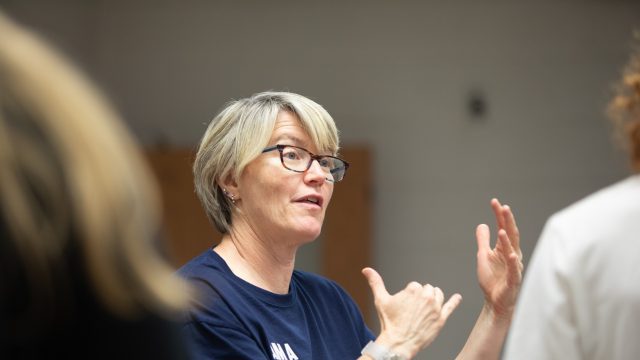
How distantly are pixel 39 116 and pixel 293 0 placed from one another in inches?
180

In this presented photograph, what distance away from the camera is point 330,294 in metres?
2.14

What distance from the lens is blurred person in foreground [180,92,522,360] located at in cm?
185

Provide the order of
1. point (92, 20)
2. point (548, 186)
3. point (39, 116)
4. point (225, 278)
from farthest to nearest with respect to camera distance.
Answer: point (92, 20), point (548, 186), point (225, 278), point (39, 116)

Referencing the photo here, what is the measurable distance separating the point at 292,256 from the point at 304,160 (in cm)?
24

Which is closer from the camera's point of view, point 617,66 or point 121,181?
point 121,181

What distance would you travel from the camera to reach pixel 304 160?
207cm

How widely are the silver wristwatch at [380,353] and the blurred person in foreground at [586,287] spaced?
561mm

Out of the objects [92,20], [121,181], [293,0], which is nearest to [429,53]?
[293,0]

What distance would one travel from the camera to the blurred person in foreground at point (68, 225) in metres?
0.70

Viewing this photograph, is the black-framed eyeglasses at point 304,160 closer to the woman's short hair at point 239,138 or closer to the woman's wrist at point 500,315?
the woman's short hair at point 239,138

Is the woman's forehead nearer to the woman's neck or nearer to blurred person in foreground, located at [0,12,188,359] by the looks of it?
the woman's neck

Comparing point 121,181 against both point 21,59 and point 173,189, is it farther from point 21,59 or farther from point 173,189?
point 173,189

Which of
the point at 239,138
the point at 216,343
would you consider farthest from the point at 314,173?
the point at 216,343

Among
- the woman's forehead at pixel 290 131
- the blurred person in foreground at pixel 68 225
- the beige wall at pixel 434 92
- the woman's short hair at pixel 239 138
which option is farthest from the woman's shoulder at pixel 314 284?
the beige wall at pixel 434 92
